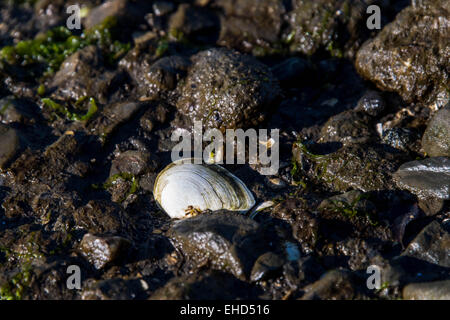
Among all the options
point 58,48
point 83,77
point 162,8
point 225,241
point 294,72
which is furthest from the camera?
point 162,8

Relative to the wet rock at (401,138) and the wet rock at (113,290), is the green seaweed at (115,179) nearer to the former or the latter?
the wet rock at (113,290)

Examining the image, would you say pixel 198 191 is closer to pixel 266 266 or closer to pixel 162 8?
pixel 266 266

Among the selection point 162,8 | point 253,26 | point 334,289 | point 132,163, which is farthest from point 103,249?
point 162,8

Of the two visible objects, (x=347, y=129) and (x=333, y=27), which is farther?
(x=333, y=27)

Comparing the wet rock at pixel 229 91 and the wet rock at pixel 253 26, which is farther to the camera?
the wet rock at pixel 253 26

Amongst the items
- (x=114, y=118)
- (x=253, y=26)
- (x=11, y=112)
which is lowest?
(x=114, y=118)

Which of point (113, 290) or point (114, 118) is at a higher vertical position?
point (114, 118)

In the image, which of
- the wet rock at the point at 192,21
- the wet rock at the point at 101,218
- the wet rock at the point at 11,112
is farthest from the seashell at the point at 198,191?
the wet rock at the point at 192,21
